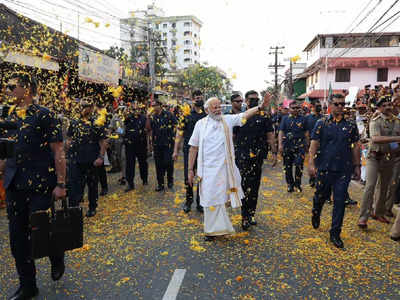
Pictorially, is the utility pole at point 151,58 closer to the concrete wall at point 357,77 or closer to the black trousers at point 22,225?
the black trousers at point 22,225

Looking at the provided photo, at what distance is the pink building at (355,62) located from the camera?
128 feet

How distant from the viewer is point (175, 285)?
147 inches

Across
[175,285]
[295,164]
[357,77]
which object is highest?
[357,77]

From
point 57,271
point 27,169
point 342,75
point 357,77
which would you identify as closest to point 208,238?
point 57,271

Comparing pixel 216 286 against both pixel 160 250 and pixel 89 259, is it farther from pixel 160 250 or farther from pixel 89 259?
pixel 89 259

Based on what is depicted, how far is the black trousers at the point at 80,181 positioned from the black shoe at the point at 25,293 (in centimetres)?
302

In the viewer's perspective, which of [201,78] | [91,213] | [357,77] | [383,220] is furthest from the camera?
[201,78]

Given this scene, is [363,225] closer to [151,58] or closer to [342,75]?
[151,58]

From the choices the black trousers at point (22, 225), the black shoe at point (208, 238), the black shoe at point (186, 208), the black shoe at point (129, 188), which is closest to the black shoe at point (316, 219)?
the black shoe at point (208, 238)

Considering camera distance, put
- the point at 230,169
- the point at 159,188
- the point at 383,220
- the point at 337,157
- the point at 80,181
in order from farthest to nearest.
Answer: the point at 159,188, the point at 80,181, the point at 383,220, the point at 230,169, the point at 337,157

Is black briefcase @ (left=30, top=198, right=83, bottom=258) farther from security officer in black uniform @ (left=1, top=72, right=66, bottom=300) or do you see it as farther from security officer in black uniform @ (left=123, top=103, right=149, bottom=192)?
security officer in black uniform @ (left=123, top=103, right=149, bottom=192)

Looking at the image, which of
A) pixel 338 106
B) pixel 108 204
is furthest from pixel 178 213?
pixel 338 106

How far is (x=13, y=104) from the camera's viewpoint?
3527 millimetres

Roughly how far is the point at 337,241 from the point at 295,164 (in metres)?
3.79
